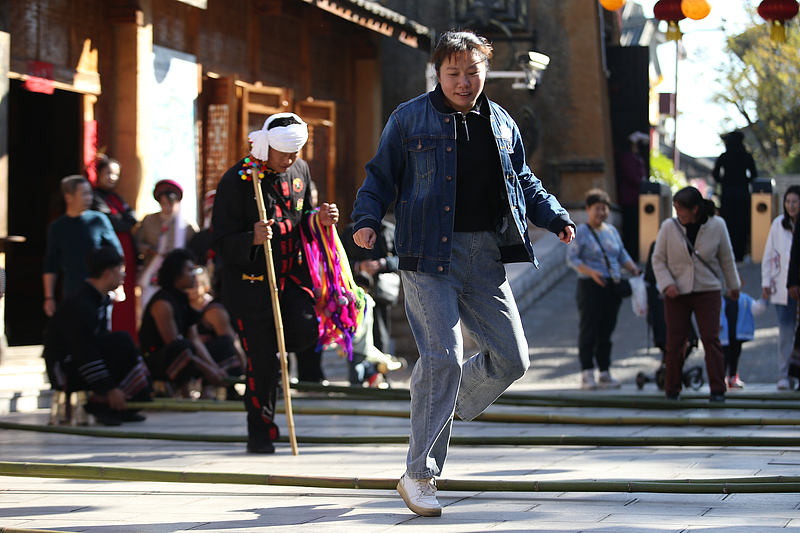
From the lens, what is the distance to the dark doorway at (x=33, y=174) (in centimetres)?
1388

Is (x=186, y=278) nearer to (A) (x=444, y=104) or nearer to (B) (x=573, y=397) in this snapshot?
(B) (x=573, y=397)

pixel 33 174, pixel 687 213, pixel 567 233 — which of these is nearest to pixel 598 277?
pixel 687 213

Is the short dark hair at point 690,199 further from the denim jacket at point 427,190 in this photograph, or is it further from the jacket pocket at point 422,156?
the jacket pocket at point 422,156

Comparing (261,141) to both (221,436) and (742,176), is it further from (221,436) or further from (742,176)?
(742,176)

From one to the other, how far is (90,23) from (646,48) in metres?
14.8

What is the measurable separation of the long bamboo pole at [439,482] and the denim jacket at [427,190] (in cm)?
97

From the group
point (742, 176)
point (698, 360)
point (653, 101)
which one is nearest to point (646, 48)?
point (742, 176)

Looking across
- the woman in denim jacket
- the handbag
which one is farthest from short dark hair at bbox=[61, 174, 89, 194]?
the woman in denim jacket

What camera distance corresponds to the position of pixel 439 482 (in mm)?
4797

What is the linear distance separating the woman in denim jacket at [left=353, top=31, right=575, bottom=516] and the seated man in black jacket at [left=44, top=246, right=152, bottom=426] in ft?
12.1

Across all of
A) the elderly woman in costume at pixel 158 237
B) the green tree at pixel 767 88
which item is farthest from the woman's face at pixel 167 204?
the green tree at pixel 767 88

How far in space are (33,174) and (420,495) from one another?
11232 millimetres

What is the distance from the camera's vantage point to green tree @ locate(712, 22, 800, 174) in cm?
3272

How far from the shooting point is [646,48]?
23.2 m
